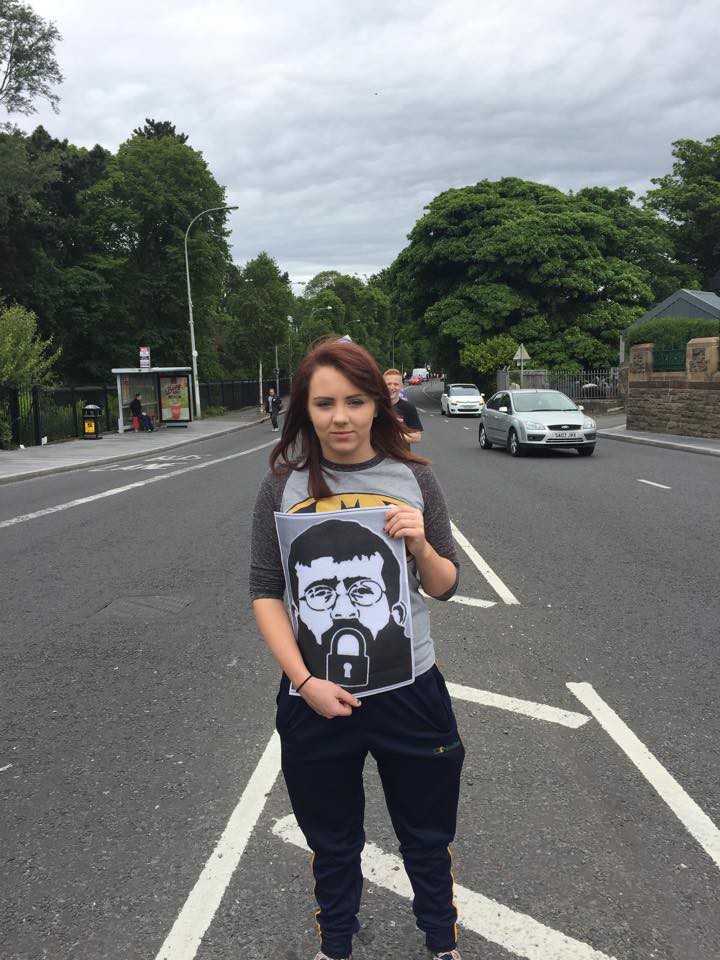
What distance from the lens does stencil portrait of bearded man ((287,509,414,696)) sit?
1.98m

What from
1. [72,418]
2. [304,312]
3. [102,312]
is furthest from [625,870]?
[304,312]

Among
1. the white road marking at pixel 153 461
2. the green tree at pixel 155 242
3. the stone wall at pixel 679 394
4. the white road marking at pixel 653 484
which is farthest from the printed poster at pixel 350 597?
the green tree at pixel 155 242

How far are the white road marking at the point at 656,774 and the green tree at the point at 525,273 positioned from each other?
41.2 m

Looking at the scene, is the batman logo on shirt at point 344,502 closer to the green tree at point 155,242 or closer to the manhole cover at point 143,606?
the manhole cover at point 143,606

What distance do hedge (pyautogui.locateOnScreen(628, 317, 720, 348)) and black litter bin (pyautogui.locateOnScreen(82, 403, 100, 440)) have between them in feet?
66.6

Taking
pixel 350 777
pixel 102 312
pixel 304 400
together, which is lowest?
pixel 350 777

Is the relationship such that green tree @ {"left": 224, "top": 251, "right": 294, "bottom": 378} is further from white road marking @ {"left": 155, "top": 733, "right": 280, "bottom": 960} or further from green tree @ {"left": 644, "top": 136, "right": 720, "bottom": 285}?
white road marking @ {"left": 155, "top": 733, "right": 280, "bottom": 960}

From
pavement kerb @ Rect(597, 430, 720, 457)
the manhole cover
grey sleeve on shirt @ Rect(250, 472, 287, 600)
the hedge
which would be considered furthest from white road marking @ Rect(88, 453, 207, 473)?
the hedge

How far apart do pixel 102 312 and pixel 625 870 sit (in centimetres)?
4639

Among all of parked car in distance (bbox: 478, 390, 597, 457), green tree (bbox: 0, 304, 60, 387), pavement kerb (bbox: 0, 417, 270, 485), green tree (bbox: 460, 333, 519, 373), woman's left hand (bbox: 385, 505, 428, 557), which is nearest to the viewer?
woman's left hand (bbox: 385, 505, 428, 557)

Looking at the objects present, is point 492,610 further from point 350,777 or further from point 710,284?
point 710,284

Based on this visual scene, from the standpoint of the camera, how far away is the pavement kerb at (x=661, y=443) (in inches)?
717

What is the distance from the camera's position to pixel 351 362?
2.04 meters

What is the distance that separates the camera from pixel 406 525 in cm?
193
